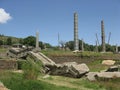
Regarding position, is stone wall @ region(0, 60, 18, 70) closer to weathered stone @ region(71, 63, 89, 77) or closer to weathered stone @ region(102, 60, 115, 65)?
weathered stone @ region(71, 63, 89, 77)

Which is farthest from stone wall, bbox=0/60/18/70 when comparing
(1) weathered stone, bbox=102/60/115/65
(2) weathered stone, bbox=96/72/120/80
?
(1) weathered stone, bbox=102/60/115/65

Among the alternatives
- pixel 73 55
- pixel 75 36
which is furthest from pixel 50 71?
pixel 75 36

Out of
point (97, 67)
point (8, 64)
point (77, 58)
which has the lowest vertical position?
point (97, 67)

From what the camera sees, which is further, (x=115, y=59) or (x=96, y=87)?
(x=115, y=59)

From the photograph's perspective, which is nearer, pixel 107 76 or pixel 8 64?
pixel 107 76

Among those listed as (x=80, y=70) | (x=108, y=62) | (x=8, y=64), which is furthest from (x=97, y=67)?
(x=8, y=64)

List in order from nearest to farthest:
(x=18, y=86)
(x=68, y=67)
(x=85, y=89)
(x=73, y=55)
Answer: (x=18, y=86), (x=85, y=89), (x=68, y=67), (x=73, y=55)

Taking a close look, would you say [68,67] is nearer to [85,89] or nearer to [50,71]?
[50,71]

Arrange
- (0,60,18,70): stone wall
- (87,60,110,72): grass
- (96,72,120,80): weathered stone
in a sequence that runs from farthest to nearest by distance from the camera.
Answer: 1. (87,60,110,72): grass
2. (0,60,18,70): stone wall
3. (96,72,120,80): weathered stone

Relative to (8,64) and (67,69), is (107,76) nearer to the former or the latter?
(67,69)

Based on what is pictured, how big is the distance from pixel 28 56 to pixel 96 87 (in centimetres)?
1019

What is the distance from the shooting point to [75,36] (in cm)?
4703

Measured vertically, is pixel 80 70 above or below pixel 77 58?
below

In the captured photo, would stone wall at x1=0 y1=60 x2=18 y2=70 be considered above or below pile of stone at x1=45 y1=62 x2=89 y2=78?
above
